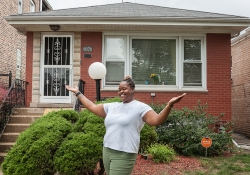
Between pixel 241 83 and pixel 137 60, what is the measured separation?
17.0 feet

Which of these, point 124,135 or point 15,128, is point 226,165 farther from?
point 15,128

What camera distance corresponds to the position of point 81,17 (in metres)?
8.18

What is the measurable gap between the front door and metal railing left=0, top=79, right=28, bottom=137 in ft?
1.96

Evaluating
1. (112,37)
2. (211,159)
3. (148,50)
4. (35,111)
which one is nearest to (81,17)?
(112,37)

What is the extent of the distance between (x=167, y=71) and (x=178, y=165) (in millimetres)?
4090

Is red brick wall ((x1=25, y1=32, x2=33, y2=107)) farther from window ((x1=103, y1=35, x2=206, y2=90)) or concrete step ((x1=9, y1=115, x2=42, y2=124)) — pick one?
window ((x1=103, y1=35, x2=206, y2=90))

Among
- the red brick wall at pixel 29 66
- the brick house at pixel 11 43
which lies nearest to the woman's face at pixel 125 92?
the red brick wall at pixel 29 66

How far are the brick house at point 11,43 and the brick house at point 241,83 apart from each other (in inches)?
380

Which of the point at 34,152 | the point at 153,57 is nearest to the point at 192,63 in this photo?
the point at 153,57

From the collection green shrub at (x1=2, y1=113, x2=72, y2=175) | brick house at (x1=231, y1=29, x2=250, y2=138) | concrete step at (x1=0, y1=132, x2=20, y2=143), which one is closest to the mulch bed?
green shrub at (x1=2, y1=113, x2=72, y2=175)

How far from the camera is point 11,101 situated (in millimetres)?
7902

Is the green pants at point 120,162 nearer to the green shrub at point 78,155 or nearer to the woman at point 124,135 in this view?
the woman at point 124,135

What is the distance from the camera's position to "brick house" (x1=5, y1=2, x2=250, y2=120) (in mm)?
8938

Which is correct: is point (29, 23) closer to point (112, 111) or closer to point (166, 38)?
point (166, 38)
